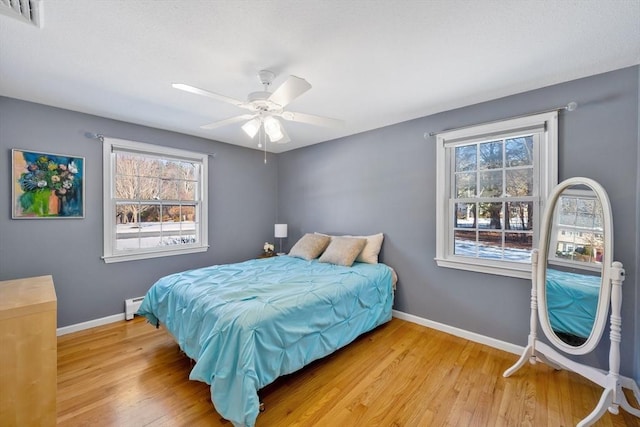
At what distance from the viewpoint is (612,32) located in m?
1.59

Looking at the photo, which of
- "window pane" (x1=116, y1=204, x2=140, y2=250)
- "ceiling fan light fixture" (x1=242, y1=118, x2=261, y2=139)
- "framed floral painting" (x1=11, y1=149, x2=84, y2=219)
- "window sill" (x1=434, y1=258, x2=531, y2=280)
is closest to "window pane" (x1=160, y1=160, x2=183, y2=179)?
"window pane" (x1=116, y1=204, x2=140, y2=250)

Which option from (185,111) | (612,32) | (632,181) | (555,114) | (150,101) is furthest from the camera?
(185,111)

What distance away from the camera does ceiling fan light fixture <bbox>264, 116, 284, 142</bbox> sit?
85.2 inches

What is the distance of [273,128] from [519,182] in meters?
2.34

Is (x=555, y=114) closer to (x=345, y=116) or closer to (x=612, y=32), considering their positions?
(x=612, y=32)

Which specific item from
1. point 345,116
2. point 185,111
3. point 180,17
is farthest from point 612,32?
point 185,111

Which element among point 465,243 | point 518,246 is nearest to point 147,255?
point 465,243

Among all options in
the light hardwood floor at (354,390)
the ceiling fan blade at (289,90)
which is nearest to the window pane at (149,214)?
the light hardwood floor at (354,390)

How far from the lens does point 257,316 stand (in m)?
1.71

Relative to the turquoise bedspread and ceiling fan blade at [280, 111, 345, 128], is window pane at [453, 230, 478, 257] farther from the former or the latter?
ceiling fan blade at [280, 111, 345, 128]

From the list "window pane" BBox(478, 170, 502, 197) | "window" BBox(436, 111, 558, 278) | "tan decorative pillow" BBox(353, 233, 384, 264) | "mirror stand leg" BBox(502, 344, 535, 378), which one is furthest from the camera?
"tan decorative pillow" BBox(353, 233, 384, 264)

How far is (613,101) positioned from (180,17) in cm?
312

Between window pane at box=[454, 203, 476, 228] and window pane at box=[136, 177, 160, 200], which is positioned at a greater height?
window pane at box=[136, 177, 160, 200]

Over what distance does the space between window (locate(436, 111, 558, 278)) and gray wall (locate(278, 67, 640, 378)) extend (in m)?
0.09
